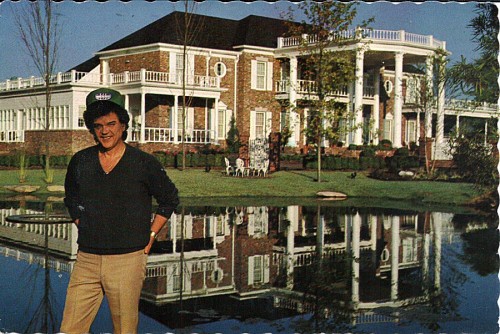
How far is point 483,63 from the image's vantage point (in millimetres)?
10531

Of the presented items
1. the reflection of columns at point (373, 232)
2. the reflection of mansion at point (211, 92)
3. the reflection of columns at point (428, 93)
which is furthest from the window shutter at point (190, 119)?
the reflection of columns at point (428, 93)

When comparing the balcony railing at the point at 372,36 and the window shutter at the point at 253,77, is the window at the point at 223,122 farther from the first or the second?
the balcony railing at the point at 372,36

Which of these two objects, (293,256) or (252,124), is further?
(252,124)

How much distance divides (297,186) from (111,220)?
11.8 meters

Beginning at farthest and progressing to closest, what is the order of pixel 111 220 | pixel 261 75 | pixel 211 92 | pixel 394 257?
pixel 261 75 < pixel 211 92 < pixel 394 257 < pixel 111 220

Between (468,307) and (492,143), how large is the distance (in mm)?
5270

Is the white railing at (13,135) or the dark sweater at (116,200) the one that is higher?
the white railing at (13,135)

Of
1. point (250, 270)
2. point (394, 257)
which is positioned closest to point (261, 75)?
point (394, 257)

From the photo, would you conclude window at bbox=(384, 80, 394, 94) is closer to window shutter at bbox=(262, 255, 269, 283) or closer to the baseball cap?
window shutter at bbox=(262, 255, 269, 283)

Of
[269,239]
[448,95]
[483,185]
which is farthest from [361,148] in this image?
[269,239]

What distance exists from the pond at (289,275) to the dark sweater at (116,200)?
1.79 m

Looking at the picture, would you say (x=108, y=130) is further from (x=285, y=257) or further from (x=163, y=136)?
(x=163, y=136)

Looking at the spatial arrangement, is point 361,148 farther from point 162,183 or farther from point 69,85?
point 162,183

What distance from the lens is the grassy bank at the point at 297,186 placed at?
14.7 metres
